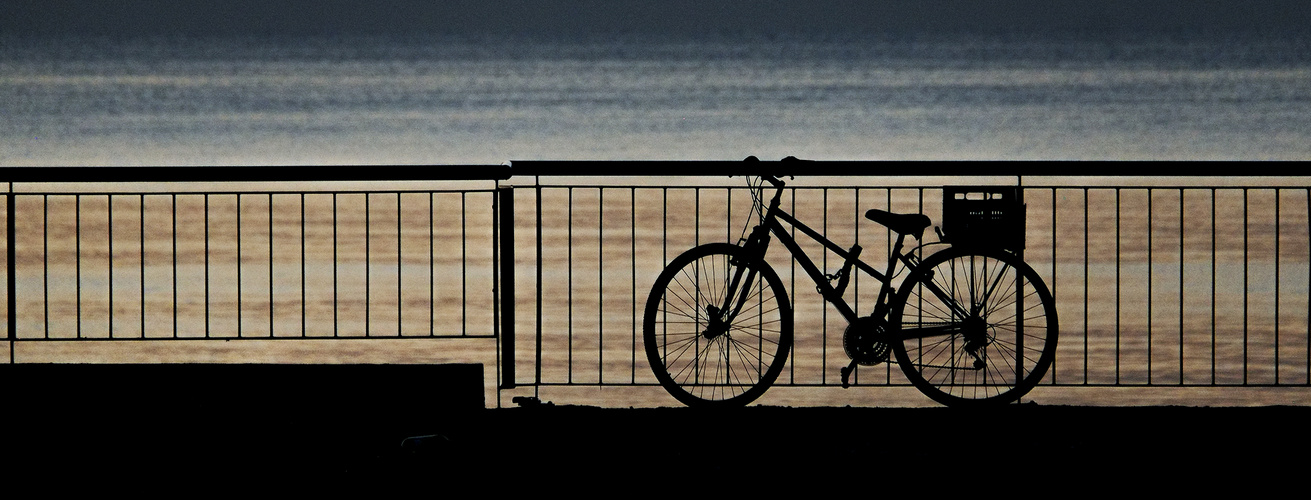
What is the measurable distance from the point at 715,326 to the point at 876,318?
543 mm

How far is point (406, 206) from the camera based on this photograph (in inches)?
197

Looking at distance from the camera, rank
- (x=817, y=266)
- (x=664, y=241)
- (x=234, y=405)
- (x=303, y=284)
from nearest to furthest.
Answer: (x=234, y=405)
(x=817, y=266)
(x=664, y=241)
(x=303, y=284)

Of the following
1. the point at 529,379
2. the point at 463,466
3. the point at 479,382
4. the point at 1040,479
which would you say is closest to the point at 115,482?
the point at 463,466

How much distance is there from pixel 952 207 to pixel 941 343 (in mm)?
476

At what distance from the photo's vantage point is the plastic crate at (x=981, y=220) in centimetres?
415

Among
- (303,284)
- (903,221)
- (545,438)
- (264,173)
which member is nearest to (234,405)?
(303,284)

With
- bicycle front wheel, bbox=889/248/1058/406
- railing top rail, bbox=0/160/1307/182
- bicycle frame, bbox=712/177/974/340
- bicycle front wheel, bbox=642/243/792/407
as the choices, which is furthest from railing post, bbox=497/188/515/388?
bicycle front wheel, bbox=889/248/1058/406

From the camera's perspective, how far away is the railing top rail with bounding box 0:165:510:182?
431cm

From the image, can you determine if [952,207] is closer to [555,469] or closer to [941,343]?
[941,343]

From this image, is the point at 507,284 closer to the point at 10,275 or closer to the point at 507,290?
the point at 507,290

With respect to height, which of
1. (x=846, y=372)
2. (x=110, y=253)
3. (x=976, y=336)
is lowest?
(x=846, y=372)

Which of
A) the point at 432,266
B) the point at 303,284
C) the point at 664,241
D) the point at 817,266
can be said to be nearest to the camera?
the point at 817,266

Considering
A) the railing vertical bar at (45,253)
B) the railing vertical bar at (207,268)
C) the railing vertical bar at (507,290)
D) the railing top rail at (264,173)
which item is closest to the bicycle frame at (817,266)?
the railing vertical bar at (507,290)

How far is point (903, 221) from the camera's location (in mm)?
3971
